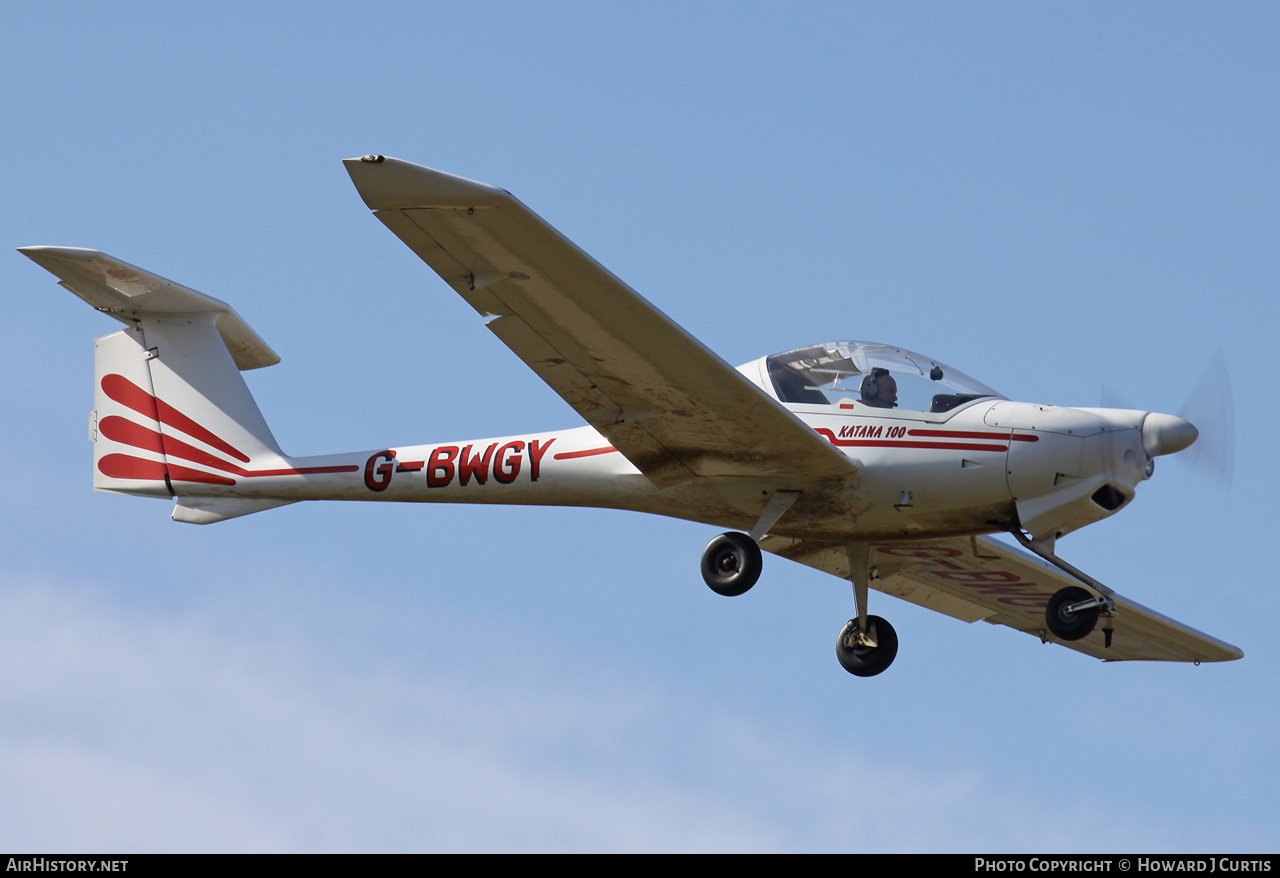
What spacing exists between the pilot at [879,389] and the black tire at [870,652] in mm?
2622

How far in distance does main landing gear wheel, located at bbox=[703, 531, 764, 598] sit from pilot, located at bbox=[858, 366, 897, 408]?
5.08ft

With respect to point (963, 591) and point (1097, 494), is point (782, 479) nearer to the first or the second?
point (1097, 494)

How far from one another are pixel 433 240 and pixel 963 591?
27.5 feet

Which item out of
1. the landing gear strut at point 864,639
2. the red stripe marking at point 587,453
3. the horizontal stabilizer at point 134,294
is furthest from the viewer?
the horizontal stabilizer at point 134,294

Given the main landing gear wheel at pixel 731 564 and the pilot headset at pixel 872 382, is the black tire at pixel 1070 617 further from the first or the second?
the main landing gear wheel at pixel 731 564

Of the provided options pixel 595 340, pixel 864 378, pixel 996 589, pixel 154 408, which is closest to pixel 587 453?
pixel 595 340

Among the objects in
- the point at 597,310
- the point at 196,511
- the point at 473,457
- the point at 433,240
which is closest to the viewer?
the point at 433,240

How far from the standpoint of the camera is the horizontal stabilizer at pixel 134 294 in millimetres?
14758

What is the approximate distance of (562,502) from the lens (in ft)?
46.1

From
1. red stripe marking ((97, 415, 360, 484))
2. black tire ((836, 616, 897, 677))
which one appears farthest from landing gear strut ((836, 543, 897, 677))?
red stripe marking ((97, 415, 360, 484))

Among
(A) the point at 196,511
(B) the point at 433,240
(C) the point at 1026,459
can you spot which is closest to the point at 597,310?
(B) the point at 433,240

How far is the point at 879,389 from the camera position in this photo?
1296 cm

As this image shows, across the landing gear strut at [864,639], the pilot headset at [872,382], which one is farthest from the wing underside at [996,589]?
the pilot headset at [872,382]

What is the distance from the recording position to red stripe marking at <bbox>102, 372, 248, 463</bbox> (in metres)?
15.8
